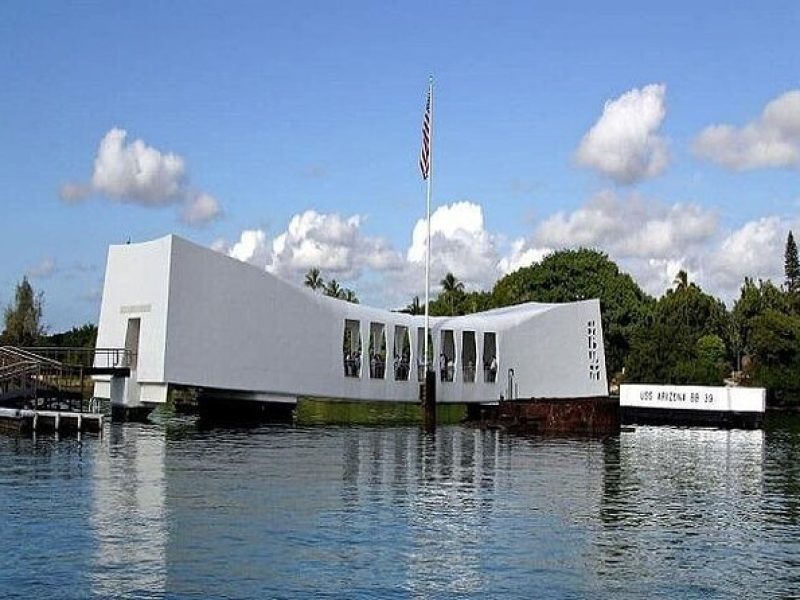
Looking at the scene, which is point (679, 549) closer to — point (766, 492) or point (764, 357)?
point (766, 492)

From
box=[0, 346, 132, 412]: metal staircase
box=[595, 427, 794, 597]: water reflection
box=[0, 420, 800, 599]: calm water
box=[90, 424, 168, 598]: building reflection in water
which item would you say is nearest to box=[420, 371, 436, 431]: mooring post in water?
box=[595, 427, 794, 597]: water reflection

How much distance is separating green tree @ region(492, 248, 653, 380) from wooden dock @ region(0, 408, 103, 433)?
6384 cm

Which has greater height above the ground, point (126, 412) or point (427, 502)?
point (126, 412)

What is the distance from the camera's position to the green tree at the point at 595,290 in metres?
97.5

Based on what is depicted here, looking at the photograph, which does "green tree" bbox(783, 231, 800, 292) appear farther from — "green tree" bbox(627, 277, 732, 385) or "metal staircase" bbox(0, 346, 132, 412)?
"metal staircase" bbox(0, 346, 132, 412)

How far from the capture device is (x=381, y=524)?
20.5 m

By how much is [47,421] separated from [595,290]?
2576 inches

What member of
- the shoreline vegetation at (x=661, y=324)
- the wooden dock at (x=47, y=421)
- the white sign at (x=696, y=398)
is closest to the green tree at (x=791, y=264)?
the shoreline vegetation at (x=661, y=324)

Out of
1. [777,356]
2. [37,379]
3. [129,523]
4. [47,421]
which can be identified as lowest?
[129,523]

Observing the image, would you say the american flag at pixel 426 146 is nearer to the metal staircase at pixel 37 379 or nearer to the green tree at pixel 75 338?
the metal staircase at pixel 37 379

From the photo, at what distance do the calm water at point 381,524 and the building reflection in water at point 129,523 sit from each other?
6 centimetres

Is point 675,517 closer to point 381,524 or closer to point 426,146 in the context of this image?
point 381,524

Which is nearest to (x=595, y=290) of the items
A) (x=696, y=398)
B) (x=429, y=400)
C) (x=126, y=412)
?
(x=696, y=398)

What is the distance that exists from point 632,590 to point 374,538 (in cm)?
504
